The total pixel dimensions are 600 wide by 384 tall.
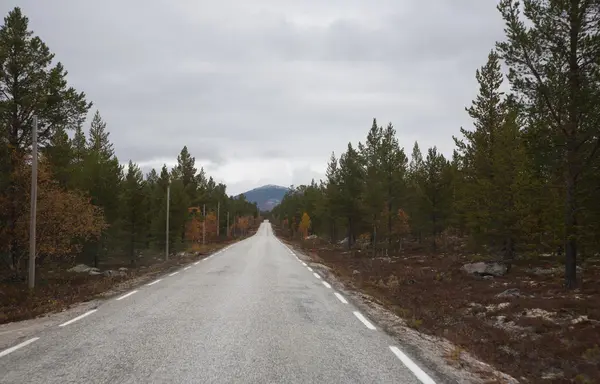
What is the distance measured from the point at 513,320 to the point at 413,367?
7.62m

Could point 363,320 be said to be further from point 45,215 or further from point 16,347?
point 45,215

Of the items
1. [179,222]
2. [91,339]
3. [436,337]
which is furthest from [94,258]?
[436,337]

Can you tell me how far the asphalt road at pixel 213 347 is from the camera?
196 inches

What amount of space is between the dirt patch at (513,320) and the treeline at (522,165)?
6.63 ft

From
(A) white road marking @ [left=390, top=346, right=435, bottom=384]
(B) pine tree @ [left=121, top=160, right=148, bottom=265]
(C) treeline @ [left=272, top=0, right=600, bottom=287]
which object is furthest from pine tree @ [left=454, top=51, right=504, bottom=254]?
(B) pine tree @ [left=121, top=160, right=148, bottom=265]

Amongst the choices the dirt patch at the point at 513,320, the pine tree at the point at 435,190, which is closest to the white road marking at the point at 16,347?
the dirt patch at the point at 513,320

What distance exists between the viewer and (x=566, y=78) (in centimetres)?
1473

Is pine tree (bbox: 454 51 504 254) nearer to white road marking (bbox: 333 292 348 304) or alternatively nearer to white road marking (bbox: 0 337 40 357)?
white road marking (bbox: 333 292 348 304)

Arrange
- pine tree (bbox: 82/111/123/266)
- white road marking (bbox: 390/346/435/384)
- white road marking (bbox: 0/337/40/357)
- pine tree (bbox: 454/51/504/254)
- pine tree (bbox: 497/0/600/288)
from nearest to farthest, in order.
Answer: white road marking (bbox: 390/346/435/384)
white road marking (bbox: 0/337/40/357)
pine tree (bbox: 497/0/600/288)
pine tree (bbox: 454/51/504/254)
pine tree (bbox: 82/111/123/266)

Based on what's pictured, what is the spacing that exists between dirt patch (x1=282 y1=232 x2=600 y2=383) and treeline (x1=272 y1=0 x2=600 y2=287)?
2021mm

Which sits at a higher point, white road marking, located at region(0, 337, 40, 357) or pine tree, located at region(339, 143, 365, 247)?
pine tree, located at region(339, 143, 365, 247)

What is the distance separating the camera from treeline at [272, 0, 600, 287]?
1450 centimetres

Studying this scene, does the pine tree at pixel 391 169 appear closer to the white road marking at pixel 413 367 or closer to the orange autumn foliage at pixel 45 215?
the orange autumn foliage at pixel 45 215

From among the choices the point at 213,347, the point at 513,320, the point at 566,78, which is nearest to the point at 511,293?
the point at 513,320
